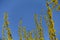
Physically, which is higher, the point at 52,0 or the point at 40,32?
the point at 40,32

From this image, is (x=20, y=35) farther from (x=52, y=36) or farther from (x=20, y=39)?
(x=52, y=36)

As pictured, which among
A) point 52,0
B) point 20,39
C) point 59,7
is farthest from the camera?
point 20,39

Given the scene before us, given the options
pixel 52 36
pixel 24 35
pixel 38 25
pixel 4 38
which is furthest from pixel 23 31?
pixel 52 36

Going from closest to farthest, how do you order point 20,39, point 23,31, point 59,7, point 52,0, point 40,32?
point 59,7, point 52,0, point 40,32, point 20,39, point 23,31

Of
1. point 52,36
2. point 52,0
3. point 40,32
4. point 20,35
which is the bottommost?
point 52,36

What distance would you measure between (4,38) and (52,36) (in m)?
3.85

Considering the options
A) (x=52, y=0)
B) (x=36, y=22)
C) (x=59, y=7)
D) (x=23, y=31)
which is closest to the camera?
(x=59, y=7)

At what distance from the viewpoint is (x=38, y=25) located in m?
5.54

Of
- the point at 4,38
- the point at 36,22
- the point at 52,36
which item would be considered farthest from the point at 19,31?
the point at 52,36

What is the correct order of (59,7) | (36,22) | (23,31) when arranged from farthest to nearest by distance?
(23,31), (36,22), (59,7)

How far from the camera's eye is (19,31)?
23.0 ft

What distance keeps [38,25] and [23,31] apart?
4.82ft

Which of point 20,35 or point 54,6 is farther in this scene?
point 20,35

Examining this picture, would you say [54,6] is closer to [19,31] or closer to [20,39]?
[20,39]
